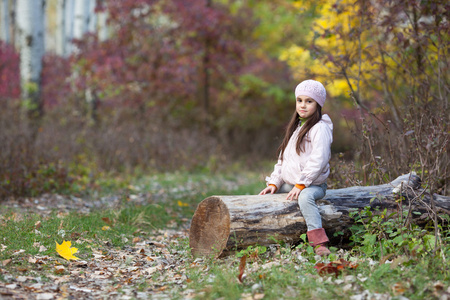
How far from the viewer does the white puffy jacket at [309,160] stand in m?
4.44

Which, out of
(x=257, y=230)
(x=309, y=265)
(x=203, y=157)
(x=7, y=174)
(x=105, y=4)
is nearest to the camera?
(x=309, y=265)

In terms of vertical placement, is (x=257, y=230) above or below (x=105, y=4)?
below

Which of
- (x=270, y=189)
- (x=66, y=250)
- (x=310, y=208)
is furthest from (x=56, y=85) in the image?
(x=310, y=208)

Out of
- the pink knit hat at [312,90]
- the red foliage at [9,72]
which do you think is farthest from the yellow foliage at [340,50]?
the red foliage at [9,72]

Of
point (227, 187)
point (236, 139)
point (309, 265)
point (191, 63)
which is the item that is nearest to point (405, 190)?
point (309, 265)

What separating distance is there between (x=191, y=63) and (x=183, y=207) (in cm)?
632

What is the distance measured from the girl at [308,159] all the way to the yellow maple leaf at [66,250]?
2.00 m

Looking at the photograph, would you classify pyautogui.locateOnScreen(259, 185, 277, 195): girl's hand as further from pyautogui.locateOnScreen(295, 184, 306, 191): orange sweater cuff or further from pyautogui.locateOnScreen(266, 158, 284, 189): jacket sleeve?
pyautogui.locateOnScreen(295, 184, 306, 191): orange sweater cuff

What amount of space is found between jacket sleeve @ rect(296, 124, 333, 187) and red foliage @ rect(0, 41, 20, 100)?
380 inches

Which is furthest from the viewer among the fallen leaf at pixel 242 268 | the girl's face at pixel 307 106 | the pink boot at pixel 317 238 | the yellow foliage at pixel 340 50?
the yellow foliage at pixel 340 50

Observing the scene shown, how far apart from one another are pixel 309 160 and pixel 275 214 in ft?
2.01

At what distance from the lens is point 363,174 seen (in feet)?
19.5

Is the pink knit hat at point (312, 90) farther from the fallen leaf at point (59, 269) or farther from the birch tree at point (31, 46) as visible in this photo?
the birch tree at point (31, 46)

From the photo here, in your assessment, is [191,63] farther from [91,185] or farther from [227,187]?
[91,185]
